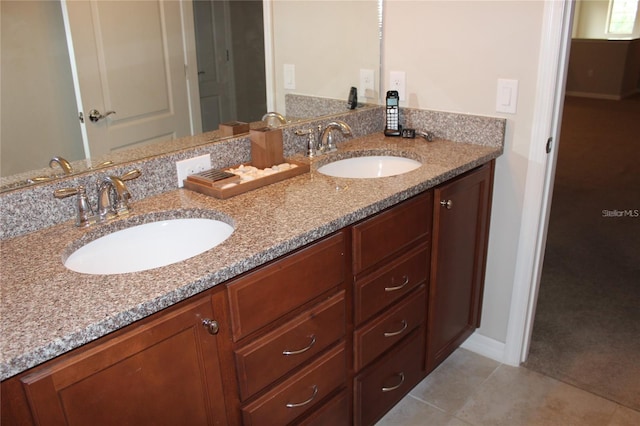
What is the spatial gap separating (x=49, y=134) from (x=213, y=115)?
1.68ft

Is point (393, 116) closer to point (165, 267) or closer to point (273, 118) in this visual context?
point (273, 118)

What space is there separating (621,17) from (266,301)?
400 inches

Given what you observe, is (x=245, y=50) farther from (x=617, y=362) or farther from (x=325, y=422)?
(x=617, y=362)

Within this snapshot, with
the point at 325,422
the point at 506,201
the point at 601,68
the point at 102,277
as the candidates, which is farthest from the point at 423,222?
the point at 601,68

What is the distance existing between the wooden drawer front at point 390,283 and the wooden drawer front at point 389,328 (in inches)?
1.6

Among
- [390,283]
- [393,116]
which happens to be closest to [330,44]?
[393,116]

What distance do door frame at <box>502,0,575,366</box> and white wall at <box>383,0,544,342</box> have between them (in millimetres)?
30

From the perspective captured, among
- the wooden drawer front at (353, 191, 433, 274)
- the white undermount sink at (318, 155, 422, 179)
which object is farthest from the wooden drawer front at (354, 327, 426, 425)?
the white undermount sink at (318, 155, 422, 179)

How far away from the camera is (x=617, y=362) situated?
91.0 inches

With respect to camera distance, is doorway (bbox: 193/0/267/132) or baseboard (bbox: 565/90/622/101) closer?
doorway (bbox: 193/0/267/132)

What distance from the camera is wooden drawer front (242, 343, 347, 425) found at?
1381mm

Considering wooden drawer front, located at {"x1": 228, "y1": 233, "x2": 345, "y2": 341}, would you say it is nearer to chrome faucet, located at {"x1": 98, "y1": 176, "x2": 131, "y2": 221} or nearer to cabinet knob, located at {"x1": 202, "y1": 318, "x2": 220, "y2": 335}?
cabinet knob, located at {"x1": 202, "y1": 318, "x2": 220, "y2": 335}

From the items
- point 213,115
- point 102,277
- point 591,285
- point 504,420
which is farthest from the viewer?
point 591,285

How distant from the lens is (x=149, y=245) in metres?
1.47
